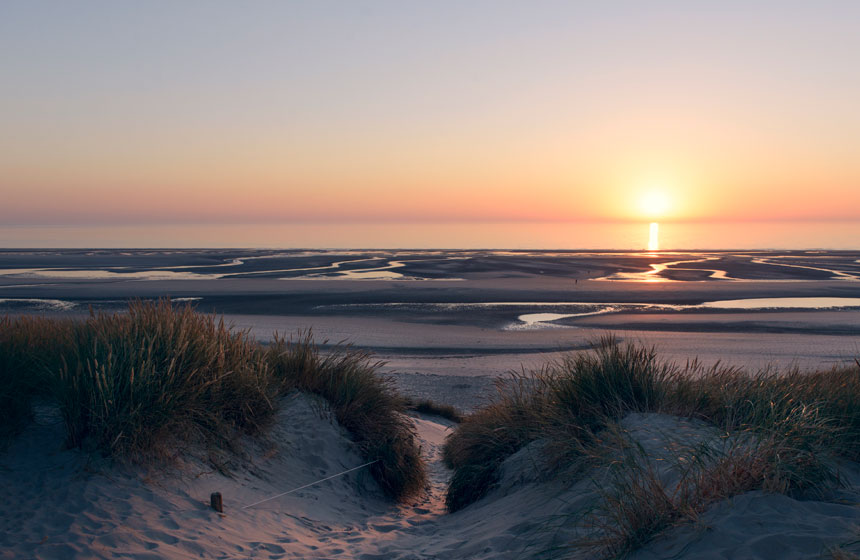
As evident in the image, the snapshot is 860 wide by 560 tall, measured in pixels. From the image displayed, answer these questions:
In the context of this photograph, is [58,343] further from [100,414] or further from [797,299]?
[797,299]

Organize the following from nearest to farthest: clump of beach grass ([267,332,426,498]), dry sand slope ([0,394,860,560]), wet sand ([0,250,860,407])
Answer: dry sand slope ([0,394,860,560]), clump of beach grass ([267,332,426,498]), wet sand ([0,250,860,407])

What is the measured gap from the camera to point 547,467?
19.8 feet

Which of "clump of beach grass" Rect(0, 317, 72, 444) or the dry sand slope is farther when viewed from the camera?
"clump of beach grass" Rect(0, 317, 72, 444)

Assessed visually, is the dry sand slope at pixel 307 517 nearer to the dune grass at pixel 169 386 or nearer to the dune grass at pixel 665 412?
the dune grass at pixel 665 412

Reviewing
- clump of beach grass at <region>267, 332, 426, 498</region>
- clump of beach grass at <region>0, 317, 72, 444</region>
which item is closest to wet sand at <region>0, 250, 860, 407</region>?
clump of beach grass at <region>0, 317, 72, 444</region>

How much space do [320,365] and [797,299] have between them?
32.4 meters

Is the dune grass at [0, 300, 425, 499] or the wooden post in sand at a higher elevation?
A: the dune grass at [0, 300, 425, 499]

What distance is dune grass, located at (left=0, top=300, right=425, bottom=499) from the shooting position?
563 cm

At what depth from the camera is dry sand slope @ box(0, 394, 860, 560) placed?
12.8 ft

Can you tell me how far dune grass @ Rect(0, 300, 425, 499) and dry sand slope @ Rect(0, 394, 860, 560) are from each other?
1.07 feet

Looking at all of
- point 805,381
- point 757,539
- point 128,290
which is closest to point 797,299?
point 805,381

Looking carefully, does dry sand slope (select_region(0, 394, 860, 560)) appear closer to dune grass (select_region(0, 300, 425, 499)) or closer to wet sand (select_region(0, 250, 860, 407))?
dune grass (select_region(0, 300, 425, 499))

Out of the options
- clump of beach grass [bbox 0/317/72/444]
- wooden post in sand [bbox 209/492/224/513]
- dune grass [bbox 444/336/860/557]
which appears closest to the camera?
dune grass [bbox 444/336/860/557]

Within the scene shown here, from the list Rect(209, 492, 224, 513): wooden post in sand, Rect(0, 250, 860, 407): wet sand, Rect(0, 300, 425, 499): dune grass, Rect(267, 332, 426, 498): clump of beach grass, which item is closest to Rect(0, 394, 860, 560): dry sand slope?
Rect(209, 492, 224, 513): wooden post in sand
